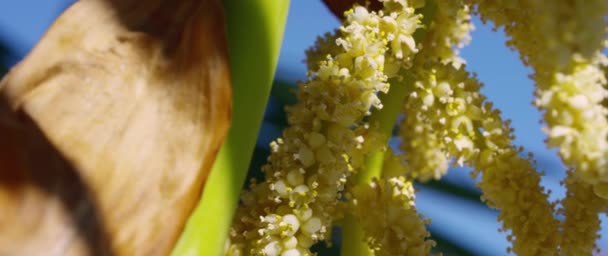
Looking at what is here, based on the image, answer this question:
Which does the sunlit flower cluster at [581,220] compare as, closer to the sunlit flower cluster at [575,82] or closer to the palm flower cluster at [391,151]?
the palm flower cluster at [391,151]


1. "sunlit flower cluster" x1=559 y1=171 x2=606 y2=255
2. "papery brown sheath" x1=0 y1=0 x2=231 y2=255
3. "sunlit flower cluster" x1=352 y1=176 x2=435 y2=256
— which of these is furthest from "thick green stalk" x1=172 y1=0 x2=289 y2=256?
"sunlit flower cluster" x1=559 y1=171 x2=606 y2=255

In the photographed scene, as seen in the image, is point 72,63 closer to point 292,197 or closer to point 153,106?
point 153,106

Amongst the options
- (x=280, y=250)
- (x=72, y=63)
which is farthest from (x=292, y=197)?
(x=72, y=63)

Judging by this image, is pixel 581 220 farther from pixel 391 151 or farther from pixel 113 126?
pixel 113 126

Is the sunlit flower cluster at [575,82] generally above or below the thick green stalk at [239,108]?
above

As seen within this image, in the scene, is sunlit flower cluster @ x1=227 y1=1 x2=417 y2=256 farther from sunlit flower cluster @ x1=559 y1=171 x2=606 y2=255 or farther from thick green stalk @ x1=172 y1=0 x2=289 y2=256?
sunlit flower cluster @ x1=559 y1=171 x2=606 y2=255

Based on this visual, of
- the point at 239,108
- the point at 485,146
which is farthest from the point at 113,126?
the point at 485,146

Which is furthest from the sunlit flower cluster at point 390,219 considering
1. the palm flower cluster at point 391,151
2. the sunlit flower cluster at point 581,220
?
the sunlit flower cluster at point 581,220
